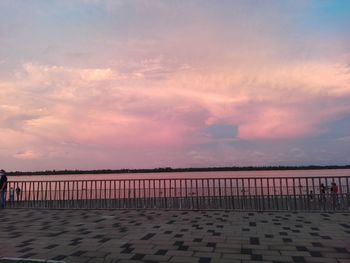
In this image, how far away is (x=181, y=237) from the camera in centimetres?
772

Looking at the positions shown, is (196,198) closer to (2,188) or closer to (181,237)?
(181,237)

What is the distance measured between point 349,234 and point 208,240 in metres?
3.46

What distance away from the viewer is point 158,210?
41.1 feet

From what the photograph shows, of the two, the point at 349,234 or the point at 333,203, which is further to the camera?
the point at 333,203

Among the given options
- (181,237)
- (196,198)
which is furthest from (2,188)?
(181,237)

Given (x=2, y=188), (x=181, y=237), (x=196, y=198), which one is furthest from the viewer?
(x=196, y=198)

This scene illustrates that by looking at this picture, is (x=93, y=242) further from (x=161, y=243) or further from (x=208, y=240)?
(x=208, y=240)

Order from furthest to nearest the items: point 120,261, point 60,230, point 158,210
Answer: point 158,210, point 60,230, point 120,261

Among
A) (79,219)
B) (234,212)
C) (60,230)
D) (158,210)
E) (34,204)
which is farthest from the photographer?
(34,204)

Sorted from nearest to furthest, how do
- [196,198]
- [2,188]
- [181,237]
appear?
→ [181,237] < [2,188] < [196,198]

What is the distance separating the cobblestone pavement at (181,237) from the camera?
20.2 feet

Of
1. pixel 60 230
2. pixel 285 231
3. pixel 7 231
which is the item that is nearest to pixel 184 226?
pixel 285 231

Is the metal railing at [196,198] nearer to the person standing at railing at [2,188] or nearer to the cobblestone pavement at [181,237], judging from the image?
the person standing at railing at [2,188]

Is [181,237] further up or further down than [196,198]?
further down
